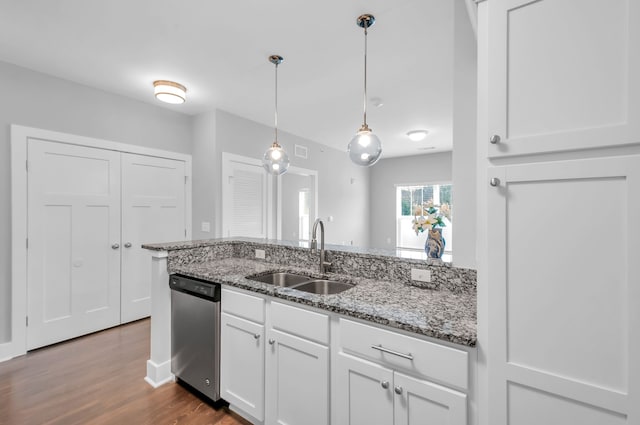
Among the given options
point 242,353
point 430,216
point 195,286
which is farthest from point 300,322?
point 430,216

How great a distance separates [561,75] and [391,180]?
21.7ft

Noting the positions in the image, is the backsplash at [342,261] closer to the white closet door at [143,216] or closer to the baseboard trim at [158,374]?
the baseboard trim at [158,374]

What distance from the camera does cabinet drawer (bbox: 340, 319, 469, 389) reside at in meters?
1.08

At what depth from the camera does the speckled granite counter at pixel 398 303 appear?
1137 mm

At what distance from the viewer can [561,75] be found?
898mm

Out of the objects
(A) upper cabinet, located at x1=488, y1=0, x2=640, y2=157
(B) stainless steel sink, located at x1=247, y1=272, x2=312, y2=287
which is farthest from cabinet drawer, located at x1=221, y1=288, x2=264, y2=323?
(A) upper cabinet, located at x1=488, y1=0, x2=640, y2=157

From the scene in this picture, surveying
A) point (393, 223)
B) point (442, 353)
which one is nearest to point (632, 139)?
point (442, 353)

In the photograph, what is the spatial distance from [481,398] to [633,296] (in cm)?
57

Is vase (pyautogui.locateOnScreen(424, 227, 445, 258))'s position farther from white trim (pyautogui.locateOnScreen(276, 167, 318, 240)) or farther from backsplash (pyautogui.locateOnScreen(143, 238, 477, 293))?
white trim (pyautogui.locateOnScreen(276, 167, 318, 240))

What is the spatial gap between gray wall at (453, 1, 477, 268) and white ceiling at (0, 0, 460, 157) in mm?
402

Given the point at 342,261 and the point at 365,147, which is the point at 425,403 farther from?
the point at 365,147

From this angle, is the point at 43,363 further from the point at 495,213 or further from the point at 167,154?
the point at 495,213

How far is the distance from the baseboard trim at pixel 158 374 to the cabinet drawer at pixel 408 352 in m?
1.67

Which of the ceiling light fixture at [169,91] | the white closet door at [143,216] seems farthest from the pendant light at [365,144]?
the white closet door at [143,216]
